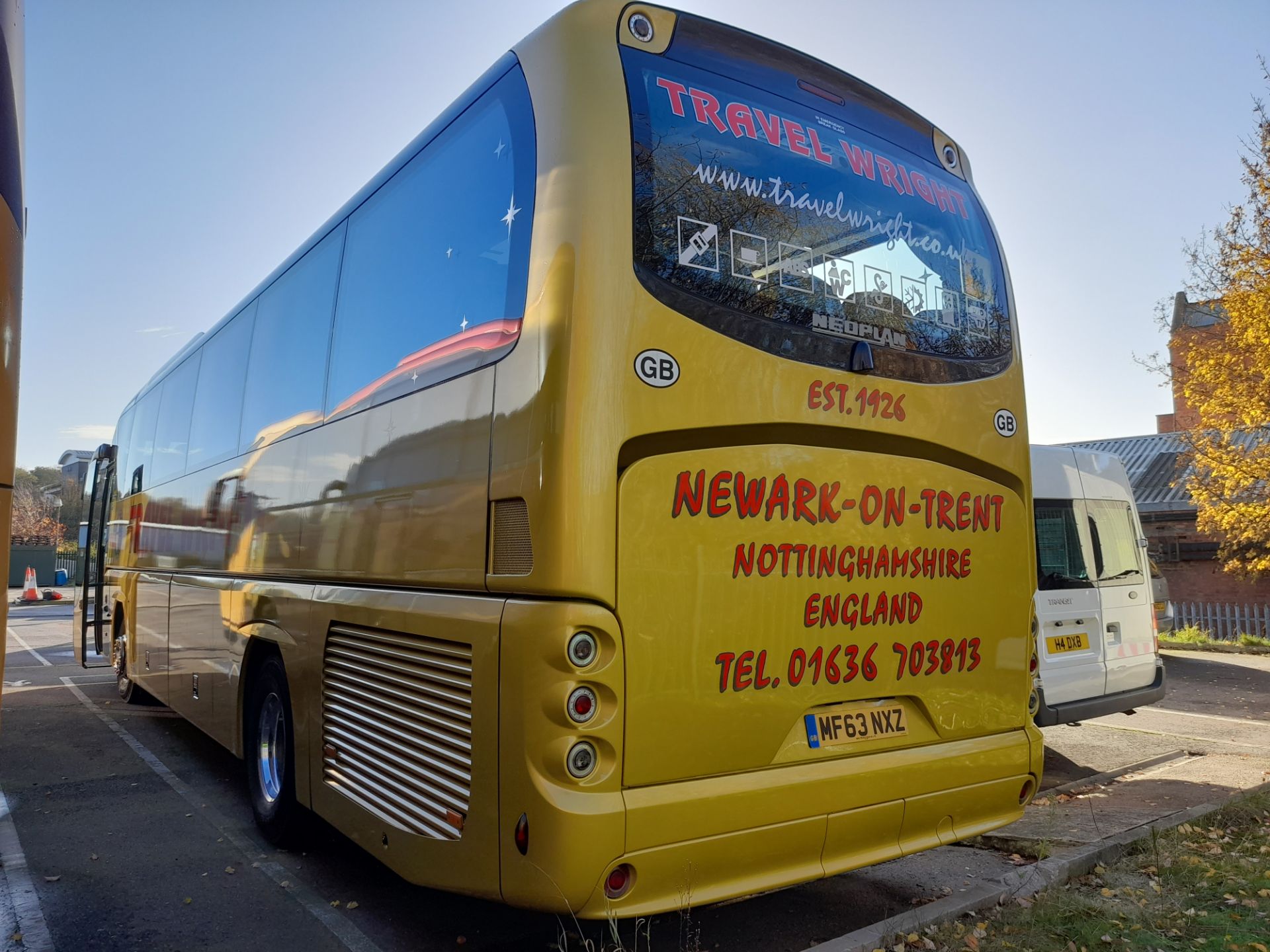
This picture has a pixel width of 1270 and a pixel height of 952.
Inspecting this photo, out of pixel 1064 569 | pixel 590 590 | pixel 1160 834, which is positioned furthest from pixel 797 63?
pixel 1064 569

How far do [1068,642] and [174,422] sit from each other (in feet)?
27.1

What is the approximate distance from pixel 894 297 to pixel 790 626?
5.22 ft

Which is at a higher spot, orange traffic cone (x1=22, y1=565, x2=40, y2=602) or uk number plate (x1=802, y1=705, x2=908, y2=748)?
uk number plate (x1=802, y1=705, x2=908, y2=748)

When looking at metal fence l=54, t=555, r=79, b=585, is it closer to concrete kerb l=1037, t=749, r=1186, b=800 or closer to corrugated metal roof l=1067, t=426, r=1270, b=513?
corrugated metal roof l=1067, t=426, r=1270, b=513

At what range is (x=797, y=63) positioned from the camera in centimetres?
415

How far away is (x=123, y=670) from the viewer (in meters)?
10.4

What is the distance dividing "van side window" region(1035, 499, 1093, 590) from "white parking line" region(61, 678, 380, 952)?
6549 mm

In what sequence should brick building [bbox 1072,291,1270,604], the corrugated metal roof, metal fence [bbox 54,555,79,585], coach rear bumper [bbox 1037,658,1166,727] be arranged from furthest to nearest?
metal fence [bbox 54,555,79,585], the corrugated metal roof, brick building [bbox 1072,291,1270,604], coach rear bumper [bbox 1037,658,1166,727]

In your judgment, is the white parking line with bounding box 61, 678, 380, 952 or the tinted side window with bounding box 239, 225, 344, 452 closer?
the white parking line with bounding box 61, 678, 380, 952

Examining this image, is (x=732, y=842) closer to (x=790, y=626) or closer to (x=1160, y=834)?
(x=790, y=626)

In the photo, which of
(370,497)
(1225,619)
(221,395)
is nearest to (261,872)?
(370,497)

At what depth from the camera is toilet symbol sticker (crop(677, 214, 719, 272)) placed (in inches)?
138

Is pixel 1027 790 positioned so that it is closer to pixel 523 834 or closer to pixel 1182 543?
pixel 523 834

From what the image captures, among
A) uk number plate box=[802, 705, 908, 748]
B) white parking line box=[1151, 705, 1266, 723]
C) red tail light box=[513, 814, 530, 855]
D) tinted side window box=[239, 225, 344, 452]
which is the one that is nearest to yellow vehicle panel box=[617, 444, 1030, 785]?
uk number plate box=[802, 705, 908, 748]
